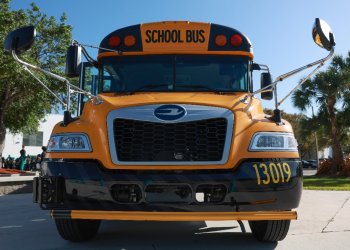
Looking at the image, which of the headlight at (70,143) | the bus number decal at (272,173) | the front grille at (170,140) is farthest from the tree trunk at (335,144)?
the headlight at (70,143)

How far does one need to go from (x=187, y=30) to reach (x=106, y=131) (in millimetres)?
1978

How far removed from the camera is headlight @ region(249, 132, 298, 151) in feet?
12.7

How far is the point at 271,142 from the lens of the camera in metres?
3.93

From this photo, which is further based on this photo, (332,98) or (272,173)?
(332,98)

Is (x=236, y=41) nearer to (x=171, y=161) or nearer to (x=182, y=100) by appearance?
(x=182, y=100)

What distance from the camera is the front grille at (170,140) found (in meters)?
3.90

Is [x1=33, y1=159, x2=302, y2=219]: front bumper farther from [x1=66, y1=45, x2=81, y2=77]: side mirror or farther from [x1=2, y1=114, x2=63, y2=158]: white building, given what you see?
[x1=2, y1=114, x2=63, y2=158]: white building

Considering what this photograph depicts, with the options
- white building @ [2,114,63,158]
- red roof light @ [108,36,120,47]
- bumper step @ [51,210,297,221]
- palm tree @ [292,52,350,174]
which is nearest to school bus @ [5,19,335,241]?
bumper step @ [51,210,297,221]

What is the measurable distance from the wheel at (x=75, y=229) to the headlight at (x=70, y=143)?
96cm

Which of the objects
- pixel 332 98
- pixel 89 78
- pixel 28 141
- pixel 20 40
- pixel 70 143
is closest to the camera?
pixel 70 143

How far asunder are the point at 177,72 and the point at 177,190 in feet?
5.95

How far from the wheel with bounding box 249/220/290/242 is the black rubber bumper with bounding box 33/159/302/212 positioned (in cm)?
71

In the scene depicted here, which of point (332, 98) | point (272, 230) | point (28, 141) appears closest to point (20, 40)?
point (272, 230)

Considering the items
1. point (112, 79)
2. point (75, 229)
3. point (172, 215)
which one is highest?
point (112, 79)
